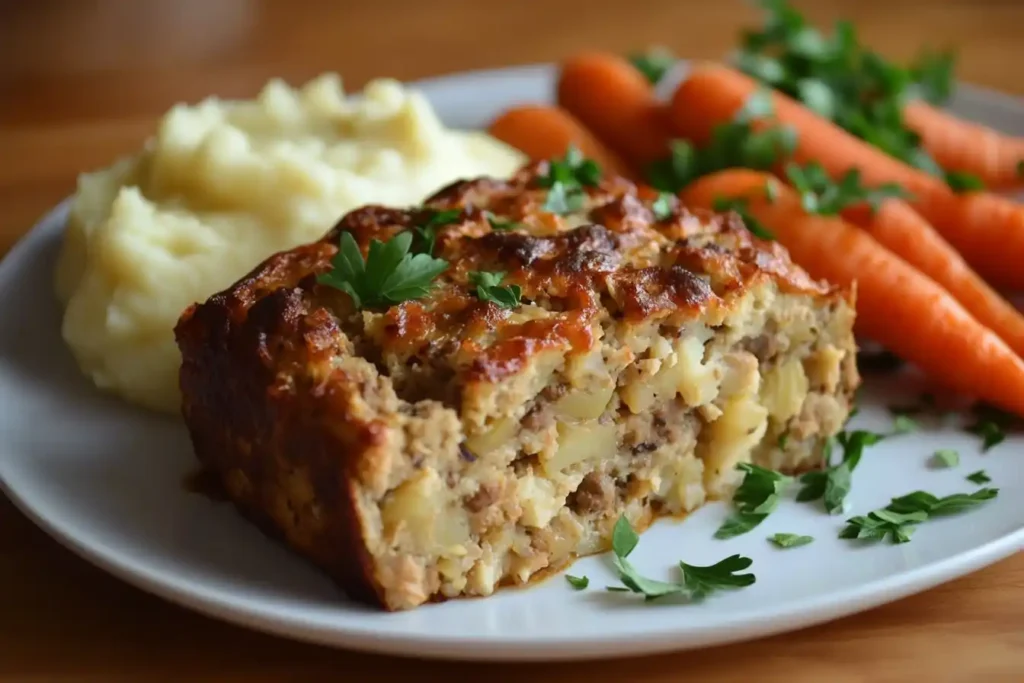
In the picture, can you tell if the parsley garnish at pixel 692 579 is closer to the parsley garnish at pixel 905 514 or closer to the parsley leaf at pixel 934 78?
the parsley garnish at pixel 905 514

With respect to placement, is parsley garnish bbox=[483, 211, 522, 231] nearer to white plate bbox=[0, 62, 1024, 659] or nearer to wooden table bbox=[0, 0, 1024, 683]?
white plate bbox=[0, 62, 1024, 659]

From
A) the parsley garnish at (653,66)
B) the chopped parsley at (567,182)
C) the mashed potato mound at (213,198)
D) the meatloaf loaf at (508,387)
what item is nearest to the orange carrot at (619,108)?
the parsley garnish at (653,66)

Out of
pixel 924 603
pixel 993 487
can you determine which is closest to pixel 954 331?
pixel 993 487

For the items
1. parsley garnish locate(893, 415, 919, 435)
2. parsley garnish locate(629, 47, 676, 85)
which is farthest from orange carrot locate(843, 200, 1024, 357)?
parsley garnish locate(629, 47, 676, 85)

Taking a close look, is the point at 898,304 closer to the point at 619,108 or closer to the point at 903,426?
the point at 903,426

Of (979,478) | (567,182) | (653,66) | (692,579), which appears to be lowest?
(692,579)

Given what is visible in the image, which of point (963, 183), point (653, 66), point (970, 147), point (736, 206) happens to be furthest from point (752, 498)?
point (653, 66)
